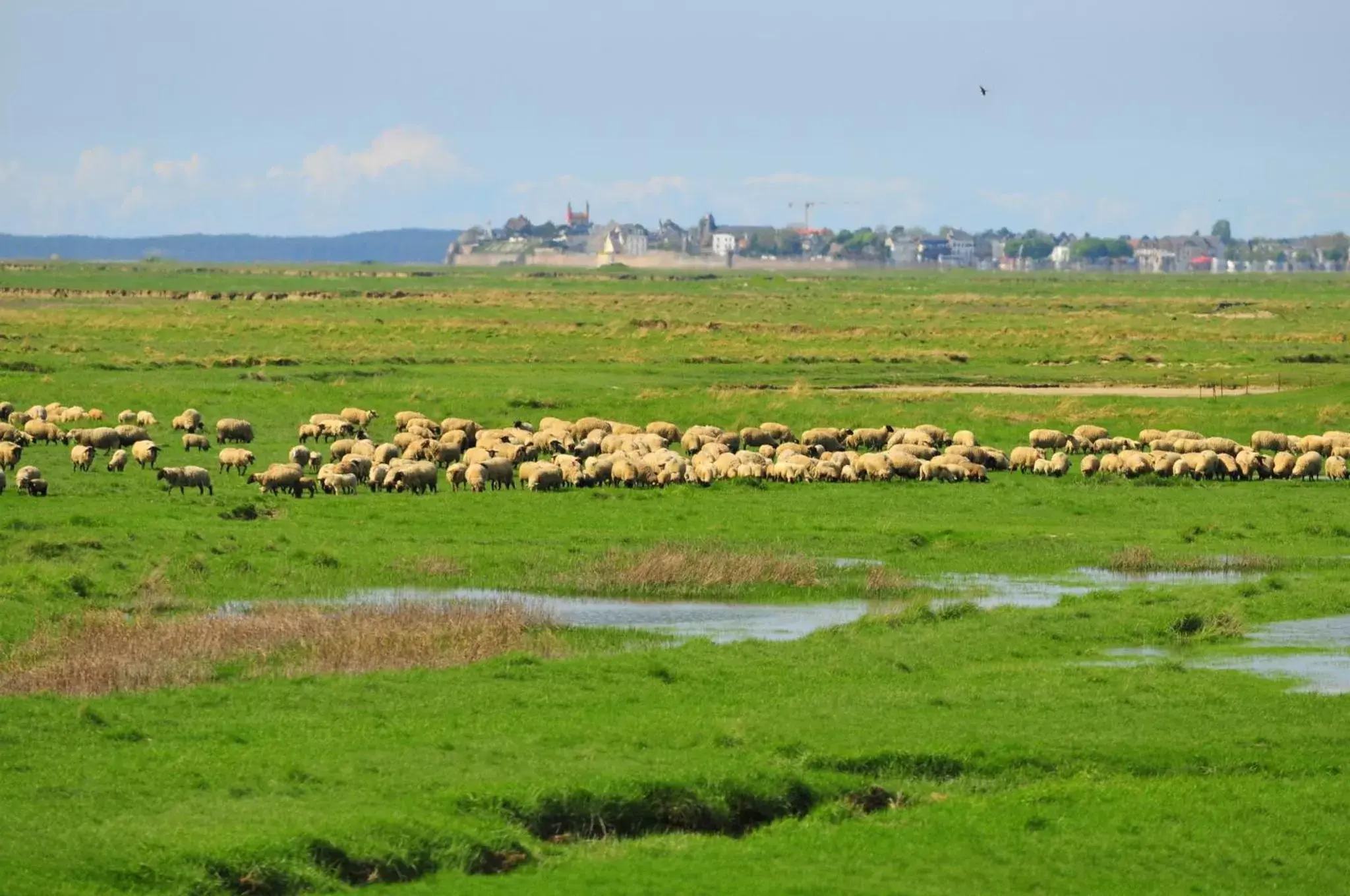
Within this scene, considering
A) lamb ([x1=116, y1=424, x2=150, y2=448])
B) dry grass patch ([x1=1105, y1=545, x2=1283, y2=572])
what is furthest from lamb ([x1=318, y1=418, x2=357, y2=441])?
dry grass patch ([x1=1105, y1=545, x2=1283, y2=572])

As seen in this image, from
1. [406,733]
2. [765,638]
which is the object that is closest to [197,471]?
[765,638]

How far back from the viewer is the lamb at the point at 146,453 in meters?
37.1

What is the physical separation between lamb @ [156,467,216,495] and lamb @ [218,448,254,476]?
2.85 metres

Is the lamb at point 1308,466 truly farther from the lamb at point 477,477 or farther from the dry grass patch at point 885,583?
the lamb at point 477,477

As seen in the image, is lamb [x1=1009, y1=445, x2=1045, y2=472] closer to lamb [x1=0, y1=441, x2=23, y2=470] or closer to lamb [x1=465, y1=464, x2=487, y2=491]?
lamb [x1=465, y1=464, x2=487, y2=491]

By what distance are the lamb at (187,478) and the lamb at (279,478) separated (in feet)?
3.00

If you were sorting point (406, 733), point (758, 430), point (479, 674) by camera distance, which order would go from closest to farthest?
point (406, 733)
point (479, 674)
point (758, 430)

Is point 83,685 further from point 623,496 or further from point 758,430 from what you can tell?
point 758,430

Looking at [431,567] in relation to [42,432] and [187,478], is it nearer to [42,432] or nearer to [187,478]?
[187,478]

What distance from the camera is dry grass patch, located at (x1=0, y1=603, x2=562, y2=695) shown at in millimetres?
19750

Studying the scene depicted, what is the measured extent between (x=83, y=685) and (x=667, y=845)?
281 inches

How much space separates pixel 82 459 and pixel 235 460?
9.84 feet

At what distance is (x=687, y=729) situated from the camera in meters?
18.4

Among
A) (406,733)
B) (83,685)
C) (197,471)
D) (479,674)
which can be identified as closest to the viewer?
(406,733)
